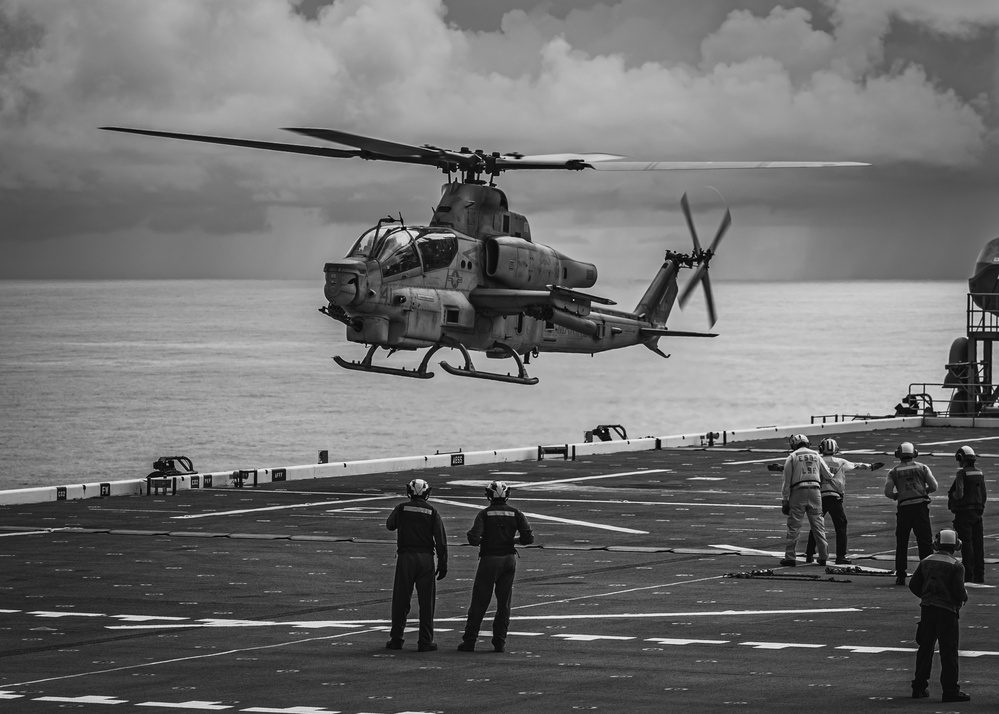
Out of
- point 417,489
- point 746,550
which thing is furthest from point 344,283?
point 417,489

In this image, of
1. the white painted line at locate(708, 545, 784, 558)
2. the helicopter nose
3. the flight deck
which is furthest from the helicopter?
the white painted line at locate(708, 545, 784, 558)

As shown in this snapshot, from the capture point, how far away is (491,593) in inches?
725

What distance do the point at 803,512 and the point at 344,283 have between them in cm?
1371

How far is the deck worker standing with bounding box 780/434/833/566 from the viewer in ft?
82.4

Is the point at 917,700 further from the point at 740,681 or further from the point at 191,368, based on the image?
the point at 191,368

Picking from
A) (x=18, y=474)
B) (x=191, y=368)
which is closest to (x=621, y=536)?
(x=18, y=474)

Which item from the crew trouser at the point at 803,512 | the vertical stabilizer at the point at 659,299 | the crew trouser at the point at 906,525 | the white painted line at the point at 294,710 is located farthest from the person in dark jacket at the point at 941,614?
the vertical stabilizer at the point at 659,299

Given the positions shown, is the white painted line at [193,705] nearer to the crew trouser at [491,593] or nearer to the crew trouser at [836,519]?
the crew trouser at [491,593]

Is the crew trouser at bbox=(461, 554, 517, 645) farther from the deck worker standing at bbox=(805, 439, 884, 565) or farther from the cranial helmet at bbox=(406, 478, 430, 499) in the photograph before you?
the deck worker standing at bbox=(805, 439, 884, 565)

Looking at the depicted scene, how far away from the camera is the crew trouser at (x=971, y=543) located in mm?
22906

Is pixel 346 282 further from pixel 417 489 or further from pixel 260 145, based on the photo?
pixel 417 489

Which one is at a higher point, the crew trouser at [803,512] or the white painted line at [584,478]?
the white painted line at [584,478]

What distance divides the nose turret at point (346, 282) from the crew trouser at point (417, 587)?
17.5 metres

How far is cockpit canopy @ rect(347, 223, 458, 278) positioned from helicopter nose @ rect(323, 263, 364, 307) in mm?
826
